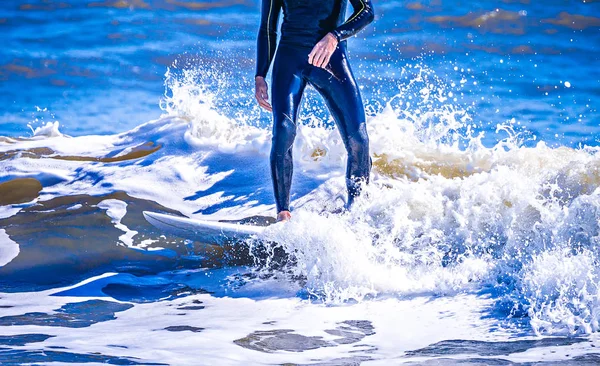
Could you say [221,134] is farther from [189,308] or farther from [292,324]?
[292,324]

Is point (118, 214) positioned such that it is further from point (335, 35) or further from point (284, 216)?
point (335, 35)

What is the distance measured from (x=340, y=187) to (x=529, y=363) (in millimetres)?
4297

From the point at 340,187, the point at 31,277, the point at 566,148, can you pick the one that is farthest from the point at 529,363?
the point at 566,148

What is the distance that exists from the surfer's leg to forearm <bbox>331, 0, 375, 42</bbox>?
0.46 feet

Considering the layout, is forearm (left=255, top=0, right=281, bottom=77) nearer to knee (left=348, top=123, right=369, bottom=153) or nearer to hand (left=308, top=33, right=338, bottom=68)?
hand (left=308, top=33, right=338, bottom=68)

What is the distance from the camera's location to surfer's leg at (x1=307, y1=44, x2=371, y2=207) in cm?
484

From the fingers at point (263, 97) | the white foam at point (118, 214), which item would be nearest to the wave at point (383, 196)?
the white foam at point (118, 214)

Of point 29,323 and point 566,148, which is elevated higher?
point 566,148

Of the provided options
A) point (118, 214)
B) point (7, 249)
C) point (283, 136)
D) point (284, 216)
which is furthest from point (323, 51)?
point (7, 249)

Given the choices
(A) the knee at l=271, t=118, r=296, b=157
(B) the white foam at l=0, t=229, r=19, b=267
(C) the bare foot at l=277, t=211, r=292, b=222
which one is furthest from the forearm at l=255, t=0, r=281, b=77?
(B) the white foam at l=0, t=229, r=19, b=267

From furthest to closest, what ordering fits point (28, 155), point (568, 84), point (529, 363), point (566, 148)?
point (28, 155), point (568, 84), point (566, 148), point (529, 363)

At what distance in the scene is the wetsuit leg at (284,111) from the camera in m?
4.83

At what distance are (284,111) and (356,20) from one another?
814 mm

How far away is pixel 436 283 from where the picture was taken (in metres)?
4.21
